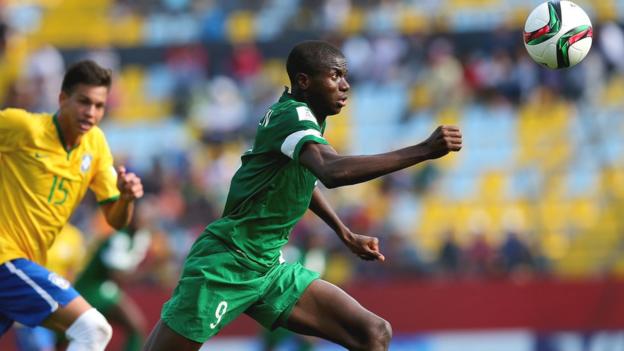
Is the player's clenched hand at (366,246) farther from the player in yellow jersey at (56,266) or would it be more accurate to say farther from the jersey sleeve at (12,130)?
the player in yellow jersey at (56,266)

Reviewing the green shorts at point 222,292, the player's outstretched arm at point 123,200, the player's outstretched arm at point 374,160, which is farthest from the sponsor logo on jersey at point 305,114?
the player's outstretched arm at point 123,200

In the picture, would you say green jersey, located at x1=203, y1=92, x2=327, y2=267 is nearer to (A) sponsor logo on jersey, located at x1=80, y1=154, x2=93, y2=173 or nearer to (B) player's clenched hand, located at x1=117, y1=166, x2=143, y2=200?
(B) player's clenched hand, located at x1=117, y1=166, x2=143, y2=200

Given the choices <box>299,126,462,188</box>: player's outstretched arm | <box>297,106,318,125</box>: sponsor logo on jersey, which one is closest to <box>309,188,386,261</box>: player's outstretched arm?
<box>299,126,462,188</box>: player's outstretched arm

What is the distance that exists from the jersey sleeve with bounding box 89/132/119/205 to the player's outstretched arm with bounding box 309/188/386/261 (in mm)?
1840

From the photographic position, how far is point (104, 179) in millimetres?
8477

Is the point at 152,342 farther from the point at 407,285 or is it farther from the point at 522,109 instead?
the point at 522,109

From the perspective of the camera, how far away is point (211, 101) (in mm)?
19938

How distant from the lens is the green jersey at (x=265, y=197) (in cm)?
671

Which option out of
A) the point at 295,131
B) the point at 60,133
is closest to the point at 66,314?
the point at 60,133

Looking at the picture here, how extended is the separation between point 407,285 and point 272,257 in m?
7.73

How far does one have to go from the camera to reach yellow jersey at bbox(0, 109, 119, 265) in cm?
809

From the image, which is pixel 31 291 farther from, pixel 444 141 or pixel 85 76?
pixel 444 141

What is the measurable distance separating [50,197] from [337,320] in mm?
2602

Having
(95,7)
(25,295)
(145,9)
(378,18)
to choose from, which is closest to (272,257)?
(25,295)
